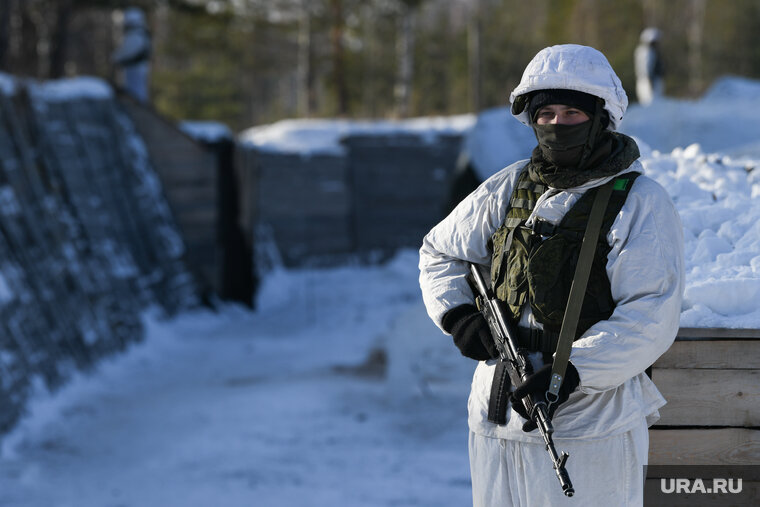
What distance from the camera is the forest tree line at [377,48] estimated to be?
24594 mm

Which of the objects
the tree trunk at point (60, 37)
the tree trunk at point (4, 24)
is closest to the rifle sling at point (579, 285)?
the tree trunk at point (4, 24)

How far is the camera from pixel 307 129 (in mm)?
14742

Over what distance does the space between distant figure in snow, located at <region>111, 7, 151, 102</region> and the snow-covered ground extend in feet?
15.2

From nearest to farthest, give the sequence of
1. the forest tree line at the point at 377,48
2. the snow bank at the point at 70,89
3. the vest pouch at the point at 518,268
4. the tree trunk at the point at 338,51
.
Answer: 1. the vest pouch at the point at 518,268
2. the snow bank at the point at 70,89
3. the tree trunk at the point at 338,51
4. the forest tree line at the point at 377,48

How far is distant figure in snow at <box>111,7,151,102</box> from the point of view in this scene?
13.7 m

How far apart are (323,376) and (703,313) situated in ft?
21.1

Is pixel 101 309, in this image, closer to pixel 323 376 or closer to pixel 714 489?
pixel 323 376

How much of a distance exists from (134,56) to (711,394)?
12.4 m

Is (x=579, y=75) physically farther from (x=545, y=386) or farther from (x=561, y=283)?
(x=545, y=386)

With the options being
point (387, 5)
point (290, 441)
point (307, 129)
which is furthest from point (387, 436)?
point (387, 5)

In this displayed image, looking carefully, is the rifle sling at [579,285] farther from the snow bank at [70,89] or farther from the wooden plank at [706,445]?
the snow bank at [70,89]

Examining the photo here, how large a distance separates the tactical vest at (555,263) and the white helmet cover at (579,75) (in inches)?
7.9

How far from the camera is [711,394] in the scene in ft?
9.03

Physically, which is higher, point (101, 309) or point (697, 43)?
point (697, 43)
